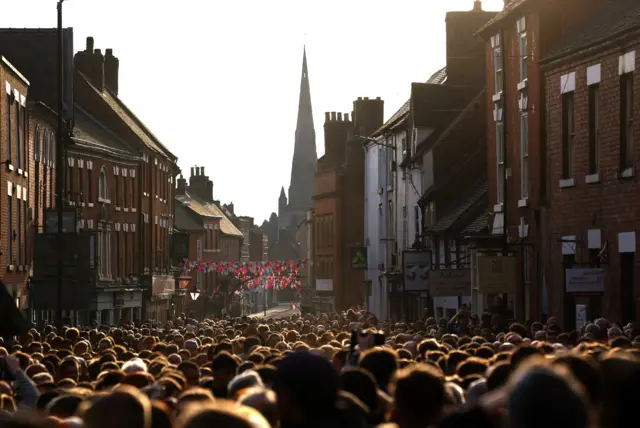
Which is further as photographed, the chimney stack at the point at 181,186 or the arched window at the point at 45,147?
the chimney stack at the point at 181,186

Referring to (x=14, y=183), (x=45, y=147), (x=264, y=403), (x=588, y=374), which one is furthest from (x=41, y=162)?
(x=264, y=403)

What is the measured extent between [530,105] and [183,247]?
4695cm

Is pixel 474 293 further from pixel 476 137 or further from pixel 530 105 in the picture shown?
pixel 476 137

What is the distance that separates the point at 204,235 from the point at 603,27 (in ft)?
281

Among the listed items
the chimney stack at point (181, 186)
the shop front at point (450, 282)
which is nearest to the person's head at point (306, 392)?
the shop front at point (450, 282)

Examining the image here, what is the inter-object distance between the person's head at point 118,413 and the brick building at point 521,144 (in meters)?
26.9

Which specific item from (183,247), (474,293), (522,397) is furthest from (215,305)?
(522,397)

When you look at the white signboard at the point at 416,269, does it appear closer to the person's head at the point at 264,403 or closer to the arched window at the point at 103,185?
the arched window at the point at 103,185

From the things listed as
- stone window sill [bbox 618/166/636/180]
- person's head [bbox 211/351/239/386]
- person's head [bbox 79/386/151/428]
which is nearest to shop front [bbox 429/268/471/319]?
stone window sill [bbox 618/166/636/180]

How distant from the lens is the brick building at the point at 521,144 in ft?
116

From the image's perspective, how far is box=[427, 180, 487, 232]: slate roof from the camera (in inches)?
2009

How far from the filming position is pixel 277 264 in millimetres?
113688

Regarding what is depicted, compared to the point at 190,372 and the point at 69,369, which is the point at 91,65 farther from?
the point at 190,372

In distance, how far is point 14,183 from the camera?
4247cm
